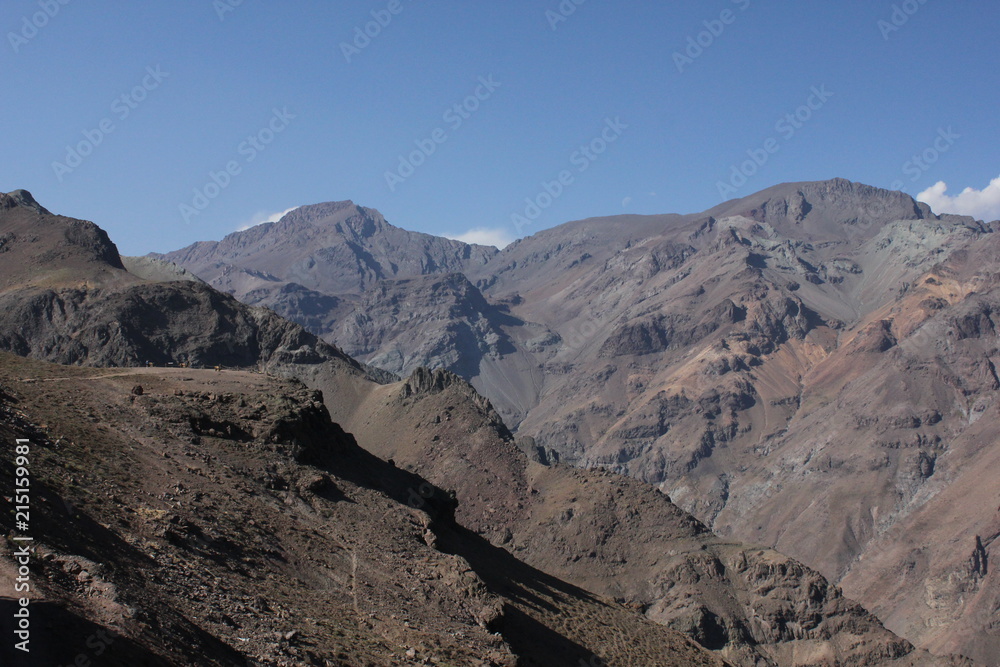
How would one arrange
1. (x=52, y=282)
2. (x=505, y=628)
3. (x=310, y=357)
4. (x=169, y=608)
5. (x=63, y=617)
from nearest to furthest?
(x=63, y=617) < (x=169, y=608) < (x=505, y=628) < (x=52, y=282) < (x=310, y=357)

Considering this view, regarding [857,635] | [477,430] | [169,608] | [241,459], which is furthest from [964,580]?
[169,608]

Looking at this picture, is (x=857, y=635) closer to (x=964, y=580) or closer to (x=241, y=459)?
(x=241, y=459)

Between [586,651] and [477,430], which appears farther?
[477,430]

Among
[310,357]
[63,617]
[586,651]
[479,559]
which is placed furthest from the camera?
[310,357]

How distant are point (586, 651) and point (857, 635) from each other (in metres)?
60.4

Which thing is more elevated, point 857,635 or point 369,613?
point 857,635

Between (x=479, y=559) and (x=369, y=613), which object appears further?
(x=479, y=559)

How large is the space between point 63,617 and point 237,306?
410ft

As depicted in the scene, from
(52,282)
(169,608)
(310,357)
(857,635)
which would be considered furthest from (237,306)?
(169,608)

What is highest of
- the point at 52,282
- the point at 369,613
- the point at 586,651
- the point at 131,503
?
the point at 586,651

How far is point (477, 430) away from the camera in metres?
118

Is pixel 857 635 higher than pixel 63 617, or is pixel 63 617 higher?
pixel 857 635

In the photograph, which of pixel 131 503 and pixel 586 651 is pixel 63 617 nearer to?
pixel 131 503

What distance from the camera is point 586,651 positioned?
5138 cm
